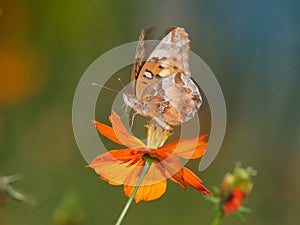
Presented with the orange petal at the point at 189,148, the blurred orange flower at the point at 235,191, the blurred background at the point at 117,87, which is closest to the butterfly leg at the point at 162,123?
the orange petal at the point at 189,148

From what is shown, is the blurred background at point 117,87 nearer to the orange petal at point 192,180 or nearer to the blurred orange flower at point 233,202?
the orange petal at point 192,180

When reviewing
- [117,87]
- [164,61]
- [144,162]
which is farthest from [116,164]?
[117,87]

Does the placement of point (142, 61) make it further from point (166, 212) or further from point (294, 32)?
point (294, 32)

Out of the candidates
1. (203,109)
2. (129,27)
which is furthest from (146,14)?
(203,109)

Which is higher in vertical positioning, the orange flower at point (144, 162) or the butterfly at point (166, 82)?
the butterfly at point (166, 82)

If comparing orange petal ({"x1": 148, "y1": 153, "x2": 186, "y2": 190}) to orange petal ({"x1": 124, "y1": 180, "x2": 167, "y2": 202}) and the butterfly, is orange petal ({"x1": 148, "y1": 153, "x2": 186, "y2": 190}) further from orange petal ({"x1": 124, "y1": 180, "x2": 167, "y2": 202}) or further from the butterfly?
the butterfly

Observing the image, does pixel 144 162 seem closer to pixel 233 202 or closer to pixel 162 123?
pixel 162 123
